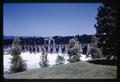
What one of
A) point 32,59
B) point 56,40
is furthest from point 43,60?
point 56,40

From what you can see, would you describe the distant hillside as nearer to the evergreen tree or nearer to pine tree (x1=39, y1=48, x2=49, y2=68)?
pine tree (x1=39, y1=48, x2=49, y2=68)

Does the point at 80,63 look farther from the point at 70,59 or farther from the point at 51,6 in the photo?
the point at 51,6

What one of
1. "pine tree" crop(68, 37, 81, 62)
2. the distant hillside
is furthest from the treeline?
the distant hillside

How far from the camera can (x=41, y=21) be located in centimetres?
460

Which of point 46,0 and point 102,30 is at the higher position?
point 46,0

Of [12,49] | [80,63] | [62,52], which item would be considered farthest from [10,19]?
[80,63]

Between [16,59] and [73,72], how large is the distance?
34.3 inches

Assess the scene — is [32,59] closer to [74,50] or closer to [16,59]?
[16,59]

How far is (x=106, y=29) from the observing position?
4.52 metres

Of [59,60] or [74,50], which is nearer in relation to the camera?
[74,50]

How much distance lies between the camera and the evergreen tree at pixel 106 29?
4465mm

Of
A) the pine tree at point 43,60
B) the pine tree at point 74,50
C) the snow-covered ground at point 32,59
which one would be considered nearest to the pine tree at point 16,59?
the snow-covered ground at point 32,59

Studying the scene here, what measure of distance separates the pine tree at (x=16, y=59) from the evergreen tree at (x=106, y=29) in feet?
3.85

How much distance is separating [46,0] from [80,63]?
108 cm
